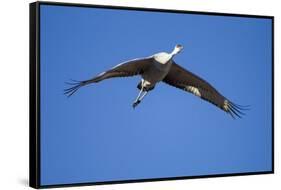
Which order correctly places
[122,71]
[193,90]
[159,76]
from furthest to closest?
[193,90], [159,76], [122,71]

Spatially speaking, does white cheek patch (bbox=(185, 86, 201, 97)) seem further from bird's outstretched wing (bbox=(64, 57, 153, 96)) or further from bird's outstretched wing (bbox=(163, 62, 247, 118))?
bird's outstretched wing (bbox=(64, 57, 153, 96))

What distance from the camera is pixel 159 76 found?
18.7 feet

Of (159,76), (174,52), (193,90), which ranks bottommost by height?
(193,90)

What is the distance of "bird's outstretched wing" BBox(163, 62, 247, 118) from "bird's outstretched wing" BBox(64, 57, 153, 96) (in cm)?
23

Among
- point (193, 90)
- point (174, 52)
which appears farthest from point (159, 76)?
point (193, 90)

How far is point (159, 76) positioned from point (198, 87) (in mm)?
392

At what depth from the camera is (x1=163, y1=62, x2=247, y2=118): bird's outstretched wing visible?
5746mm

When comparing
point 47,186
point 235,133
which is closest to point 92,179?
point 47,186

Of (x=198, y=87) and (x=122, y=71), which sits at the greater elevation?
(x=122, y=71)

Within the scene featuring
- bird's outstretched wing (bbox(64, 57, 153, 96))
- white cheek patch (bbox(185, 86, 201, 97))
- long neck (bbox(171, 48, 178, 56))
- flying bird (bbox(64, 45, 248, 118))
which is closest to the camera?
bird's outstretched wing (bbox(64, 57, 153, 96))

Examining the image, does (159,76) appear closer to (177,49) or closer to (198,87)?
(177,49)

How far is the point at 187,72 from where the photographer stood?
582 cm

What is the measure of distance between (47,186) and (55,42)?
3.43 ft

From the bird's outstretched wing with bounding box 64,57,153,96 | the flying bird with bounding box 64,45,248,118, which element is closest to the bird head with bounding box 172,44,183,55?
the flying bird with bounding box 64,45,248,118
